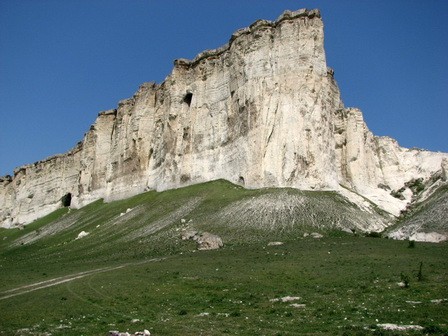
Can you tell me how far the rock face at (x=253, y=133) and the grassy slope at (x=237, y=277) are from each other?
24.6ft


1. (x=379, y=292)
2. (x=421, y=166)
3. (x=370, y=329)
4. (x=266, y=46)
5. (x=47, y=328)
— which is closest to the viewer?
(x=370, y=329)

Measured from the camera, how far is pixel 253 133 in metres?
74.8

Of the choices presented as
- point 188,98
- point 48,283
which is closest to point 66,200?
point 188,98

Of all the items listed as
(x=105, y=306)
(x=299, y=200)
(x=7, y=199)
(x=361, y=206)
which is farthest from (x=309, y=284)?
(x=7, y=199)

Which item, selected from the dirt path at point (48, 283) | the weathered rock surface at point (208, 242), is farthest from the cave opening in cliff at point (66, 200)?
the dirt path at point (48, 283)

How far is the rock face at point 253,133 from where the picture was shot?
71.9 m

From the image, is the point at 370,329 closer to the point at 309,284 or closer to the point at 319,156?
the point at 309,284

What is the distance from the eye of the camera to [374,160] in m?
92.3

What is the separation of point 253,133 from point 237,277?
43.0 meters

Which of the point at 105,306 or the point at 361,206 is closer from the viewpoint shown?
the point at 105,306

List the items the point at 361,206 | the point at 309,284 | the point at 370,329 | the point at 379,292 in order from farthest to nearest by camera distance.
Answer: the point at 361,206 < the point at 309,284 < the point at 379,292 < the point at 370,329

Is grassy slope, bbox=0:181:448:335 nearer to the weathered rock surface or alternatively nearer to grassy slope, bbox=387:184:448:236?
the weathered rock surface

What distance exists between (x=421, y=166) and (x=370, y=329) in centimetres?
7627

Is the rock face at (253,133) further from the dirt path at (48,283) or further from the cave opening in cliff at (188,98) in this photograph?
the dirt path at (48,283)
